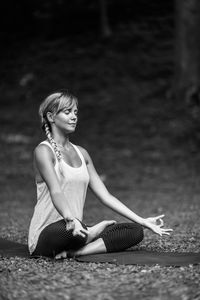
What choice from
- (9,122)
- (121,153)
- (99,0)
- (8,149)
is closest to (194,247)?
(121,153)

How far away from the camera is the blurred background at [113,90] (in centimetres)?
1562

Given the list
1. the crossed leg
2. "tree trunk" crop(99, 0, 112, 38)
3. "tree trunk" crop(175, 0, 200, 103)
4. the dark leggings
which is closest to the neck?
the dark leggings

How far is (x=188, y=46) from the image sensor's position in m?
19.6

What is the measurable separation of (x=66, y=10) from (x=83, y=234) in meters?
22.5

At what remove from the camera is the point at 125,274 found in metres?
5.45

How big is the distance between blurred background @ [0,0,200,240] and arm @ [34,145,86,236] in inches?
98.3

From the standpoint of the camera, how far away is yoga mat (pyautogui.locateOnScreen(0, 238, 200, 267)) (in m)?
5.95

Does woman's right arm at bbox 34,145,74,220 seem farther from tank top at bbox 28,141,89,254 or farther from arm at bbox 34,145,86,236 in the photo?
tank top at bbox 28,141,89,254

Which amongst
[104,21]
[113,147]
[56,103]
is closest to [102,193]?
[56,103]

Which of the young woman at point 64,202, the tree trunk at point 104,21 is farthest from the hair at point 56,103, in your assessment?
the tree trunk at point 104,21

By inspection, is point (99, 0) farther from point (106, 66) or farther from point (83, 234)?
point (83, 234)

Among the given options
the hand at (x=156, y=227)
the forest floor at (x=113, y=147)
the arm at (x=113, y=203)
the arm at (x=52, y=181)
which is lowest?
the forest floor at (x=113, y=147)

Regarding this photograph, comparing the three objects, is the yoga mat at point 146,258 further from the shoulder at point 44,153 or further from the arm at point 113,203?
the shoulder at point 44,153

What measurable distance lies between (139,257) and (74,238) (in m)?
0.64
